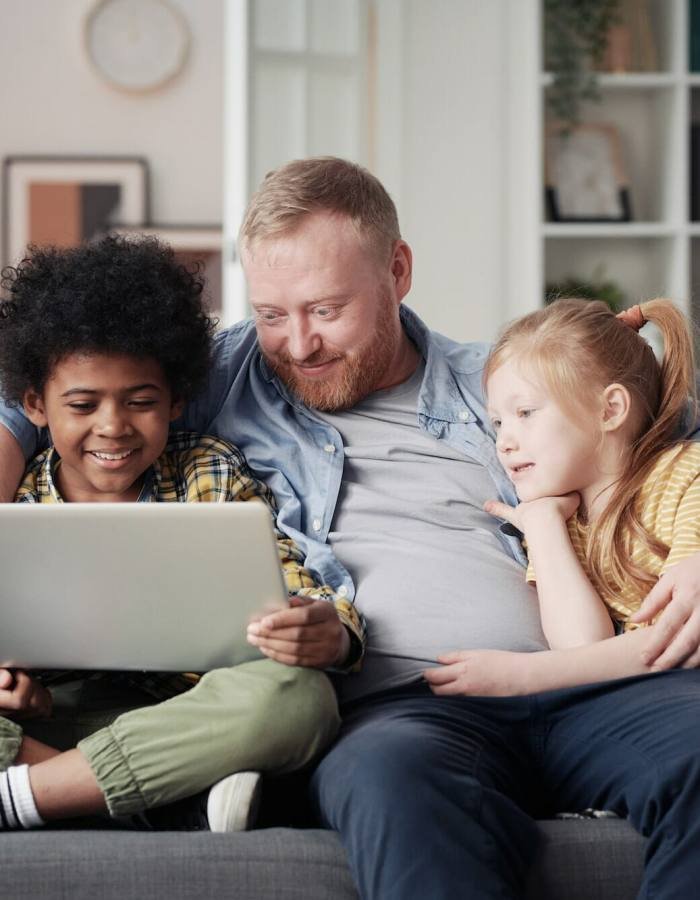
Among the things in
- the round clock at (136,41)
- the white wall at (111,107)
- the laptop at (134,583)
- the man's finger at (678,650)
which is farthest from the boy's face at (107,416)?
the round clock at (136,41)

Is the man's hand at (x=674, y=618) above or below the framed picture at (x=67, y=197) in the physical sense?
below

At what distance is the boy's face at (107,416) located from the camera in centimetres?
165

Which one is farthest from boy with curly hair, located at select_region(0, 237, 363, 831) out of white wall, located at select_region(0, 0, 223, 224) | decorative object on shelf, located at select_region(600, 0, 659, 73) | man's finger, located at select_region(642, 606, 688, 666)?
white wall, located at select_region(0, 0, 223, 224)

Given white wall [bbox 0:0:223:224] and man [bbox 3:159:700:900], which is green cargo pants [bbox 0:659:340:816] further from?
white wall [bbox 0:0:223:224]

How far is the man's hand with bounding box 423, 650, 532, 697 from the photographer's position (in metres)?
1.52

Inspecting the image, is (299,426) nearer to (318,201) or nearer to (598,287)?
(318,201)

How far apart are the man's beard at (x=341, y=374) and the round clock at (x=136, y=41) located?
3480 millimetres

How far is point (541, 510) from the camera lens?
5.47 ft

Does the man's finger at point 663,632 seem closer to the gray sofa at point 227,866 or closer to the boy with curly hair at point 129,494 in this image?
the gray sofa at point 227,866

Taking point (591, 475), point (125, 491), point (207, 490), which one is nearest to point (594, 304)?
point (591, 475)

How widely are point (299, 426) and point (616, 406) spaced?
49 centimetres

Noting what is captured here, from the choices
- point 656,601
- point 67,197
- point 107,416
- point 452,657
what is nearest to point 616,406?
point 656,601

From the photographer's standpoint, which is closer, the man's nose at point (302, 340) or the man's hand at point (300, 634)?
the man's hand at point (300, 634)

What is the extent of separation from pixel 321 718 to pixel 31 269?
0.82m
